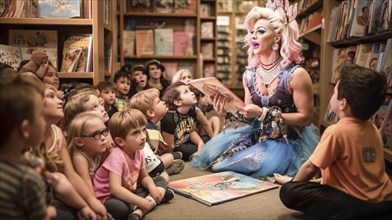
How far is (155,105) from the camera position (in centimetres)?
221

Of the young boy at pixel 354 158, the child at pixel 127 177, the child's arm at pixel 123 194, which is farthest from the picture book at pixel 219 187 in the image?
the young boy at pixel 354 158

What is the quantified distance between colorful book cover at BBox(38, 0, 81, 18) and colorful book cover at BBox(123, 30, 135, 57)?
2.40 m

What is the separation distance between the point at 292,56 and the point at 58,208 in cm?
138

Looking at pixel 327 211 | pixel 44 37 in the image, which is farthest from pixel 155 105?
pixel 327 211

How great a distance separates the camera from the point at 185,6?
5.01 meters

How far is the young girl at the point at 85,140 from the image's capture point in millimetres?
1521

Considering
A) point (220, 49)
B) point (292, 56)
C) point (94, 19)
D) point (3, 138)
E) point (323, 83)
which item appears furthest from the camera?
point (220, 49)

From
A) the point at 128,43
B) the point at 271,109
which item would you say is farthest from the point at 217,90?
the point at 128,43

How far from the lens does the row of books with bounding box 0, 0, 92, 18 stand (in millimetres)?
2438

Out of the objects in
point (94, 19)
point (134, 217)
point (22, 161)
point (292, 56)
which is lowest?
point (134, 217)

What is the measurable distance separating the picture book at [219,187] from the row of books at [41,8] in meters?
1.26

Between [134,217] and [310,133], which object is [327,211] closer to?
[134,217]

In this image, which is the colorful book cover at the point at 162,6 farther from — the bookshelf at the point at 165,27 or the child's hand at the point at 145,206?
the child's hand at the point at 145,206

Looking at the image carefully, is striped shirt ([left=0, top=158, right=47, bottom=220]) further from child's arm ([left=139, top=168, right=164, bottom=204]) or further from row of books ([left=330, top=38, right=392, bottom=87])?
row of books ([left=330, top=38, right=392, bottom=87])
